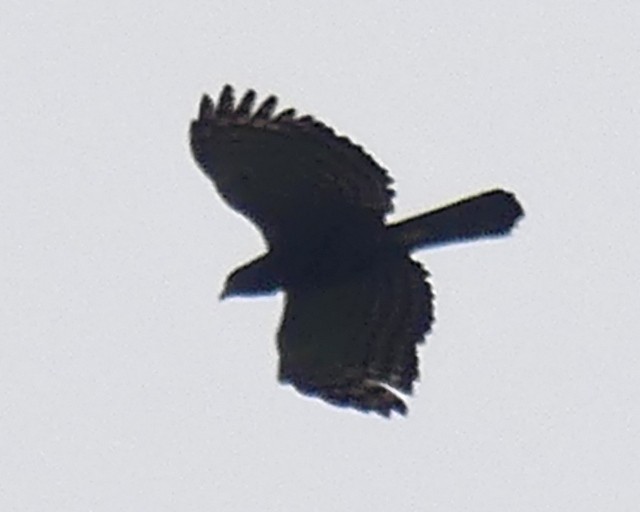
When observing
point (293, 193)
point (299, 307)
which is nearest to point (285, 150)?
point (293, 193)

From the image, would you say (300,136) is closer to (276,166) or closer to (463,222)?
(276,166)

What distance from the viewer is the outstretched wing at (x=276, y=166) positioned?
523 inches

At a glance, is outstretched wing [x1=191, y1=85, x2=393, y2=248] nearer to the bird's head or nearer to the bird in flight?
the bird in flight

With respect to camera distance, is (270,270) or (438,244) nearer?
(438,244)

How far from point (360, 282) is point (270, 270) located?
2.11 ft

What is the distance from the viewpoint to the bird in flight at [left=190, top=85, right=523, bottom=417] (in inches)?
520

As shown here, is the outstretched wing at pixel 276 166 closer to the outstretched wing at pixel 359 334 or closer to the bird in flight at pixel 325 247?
the bird in flight at pixel 325 247

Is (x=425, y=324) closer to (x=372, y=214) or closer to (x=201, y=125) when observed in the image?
(x=372, y=214)

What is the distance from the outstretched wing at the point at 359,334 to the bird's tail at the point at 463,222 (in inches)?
11.3

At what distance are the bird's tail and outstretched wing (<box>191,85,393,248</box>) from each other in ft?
0.89

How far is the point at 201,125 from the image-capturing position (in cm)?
1370

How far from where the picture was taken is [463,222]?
1288 cm

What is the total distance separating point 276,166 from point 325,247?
664 millimetres

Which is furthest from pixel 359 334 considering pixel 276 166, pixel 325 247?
pixel 276 166
